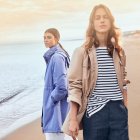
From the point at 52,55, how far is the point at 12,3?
152 centimetres

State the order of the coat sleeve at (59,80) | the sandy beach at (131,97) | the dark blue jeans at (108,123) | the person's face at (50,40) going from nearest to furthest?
1. the dark blue jeans at (108,123)
2. the coat sleeve at (59,80)
3. the person's face at (50,40)
4. the sandy beach at (131,97)

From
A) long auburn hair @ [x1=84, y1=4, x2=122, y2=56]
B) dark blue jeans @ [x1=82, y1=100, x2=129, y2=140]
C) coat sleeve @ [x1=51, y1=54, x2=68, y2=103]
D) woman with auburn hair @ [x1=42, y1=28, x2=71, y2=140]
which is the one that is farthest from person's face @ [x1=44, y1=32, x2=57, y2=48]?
dark blue jeans @ [x1=82, y1=100, x2=129, y2=140]

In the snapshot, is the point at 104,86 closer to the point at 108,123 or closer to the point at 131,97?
the point at 108,123

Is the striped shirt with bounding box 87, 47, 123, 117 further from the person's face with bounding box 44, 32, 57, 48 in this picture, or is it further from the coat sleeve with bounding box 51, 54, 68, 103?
the person's face with bounding box 44, 32, 57, 48

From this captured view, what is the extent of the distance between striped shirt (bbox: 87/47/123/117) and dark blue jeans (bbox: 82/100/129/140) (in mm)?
22

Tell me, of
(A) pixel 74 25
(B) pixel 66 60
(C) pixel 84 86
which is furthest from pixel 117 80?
(A) pixel 74 25

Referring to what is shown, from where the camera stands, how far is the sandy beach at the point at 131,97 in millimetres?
3668

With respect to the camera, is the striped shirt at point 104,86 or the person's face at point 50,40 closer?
the striped shirt at point 104,86

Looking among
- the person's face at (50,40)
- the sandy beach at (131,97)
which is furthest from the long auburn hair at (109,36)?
the sandy beach at (131,97)

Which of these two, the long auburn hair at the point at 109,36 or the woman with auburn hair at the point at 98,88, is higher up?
the long auburn hair at the point at 109,36

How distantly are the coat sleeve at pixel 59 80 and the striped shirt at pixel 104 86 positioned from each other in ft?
2.07

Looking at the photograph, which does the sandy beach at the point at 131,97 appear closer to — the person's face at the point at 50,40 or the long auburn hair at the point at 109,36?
the person's face at the point at 50,40

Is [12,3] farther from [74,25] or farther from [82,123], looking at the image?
[82,123]

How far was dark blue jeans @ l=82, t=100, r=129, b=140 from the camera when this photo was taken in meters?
1.75
